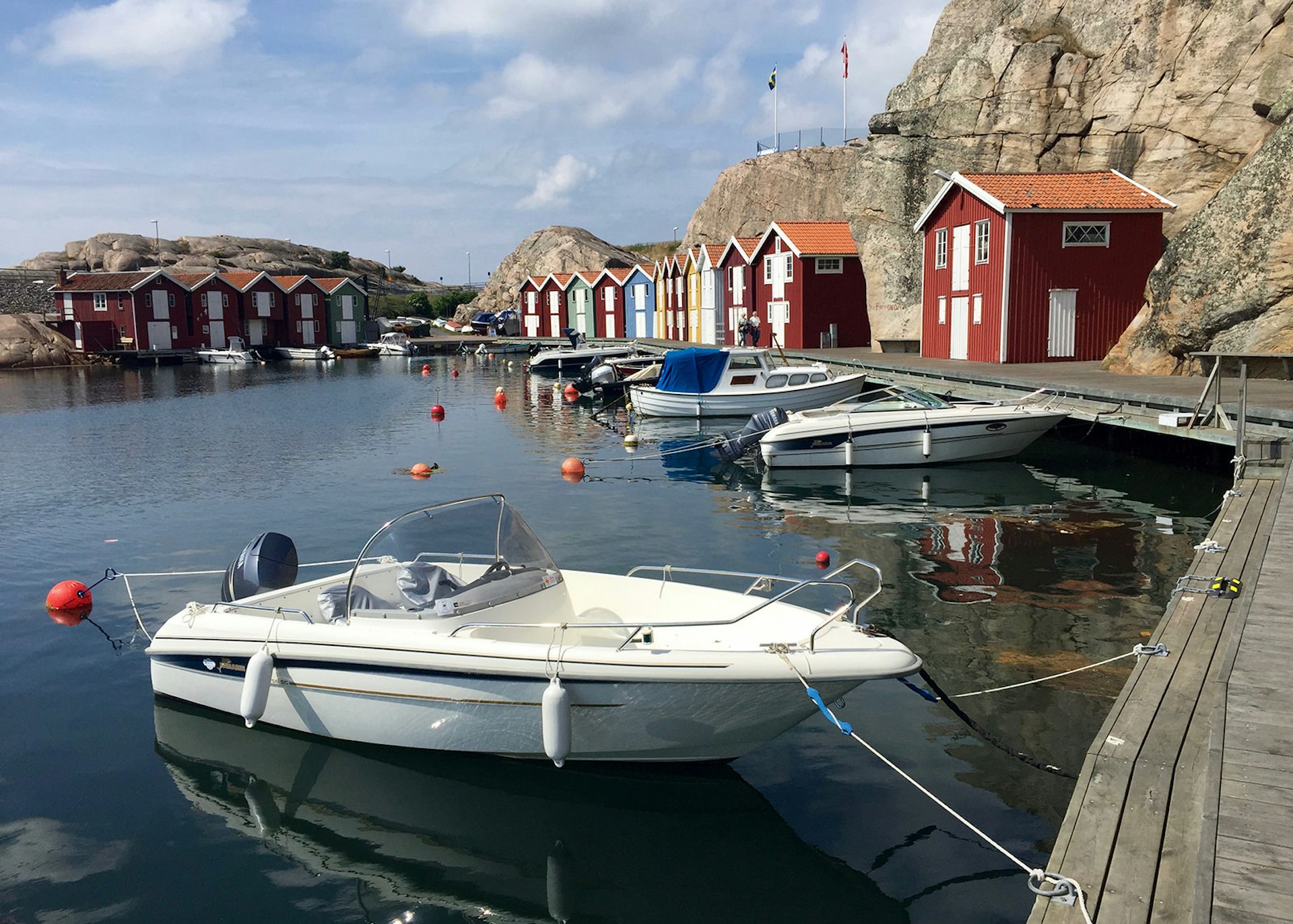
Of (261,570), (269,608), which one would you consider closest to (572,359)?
(261,570)

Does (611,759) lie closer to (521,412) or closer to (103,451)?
(103,451)

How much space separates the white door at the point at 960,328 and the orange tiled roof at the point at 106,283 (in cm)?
6885

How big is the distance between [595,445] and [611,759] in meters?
22.9

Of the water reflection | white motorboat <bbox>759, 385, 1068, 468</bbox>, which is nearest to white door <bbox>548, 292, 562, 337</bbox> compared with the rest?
white motorboat <bbox>759, 385, 1068, 468</bbox>

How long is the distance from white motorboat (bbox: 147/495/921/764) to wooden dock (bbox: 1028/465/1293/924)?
1.74 m

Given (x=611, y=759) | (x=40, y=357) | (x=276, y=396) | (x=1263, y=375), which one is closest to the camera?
(x=611, y=759)

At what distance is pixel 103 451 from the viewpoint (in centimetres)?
3109

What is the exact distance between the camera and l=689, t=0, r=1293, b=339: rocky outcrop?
33.6m

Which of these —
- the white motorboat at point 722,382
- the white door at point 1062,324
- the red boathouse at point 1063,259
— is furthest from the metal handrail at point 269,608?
the white door at point 1062,324

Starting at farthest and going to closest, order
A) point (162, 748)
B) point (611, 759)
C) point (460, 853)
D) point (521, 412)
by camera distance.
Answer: point (521, 412)
point (162, 748)
point (611, 759)
point (460, 853)

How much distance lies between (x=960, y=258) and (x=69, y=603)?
1223 inches

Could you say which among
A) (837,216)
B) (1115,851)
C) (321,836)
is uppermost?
(837,216)

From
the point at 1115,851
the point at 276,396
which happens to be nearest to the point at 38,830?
the point at 1115,851

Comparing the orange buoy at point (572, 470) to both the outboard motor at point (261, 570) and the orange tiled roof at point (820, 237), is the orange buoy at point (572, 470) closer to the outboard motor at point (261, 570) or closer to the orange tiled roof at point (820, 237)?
the outboard motor at point (261, 570)
